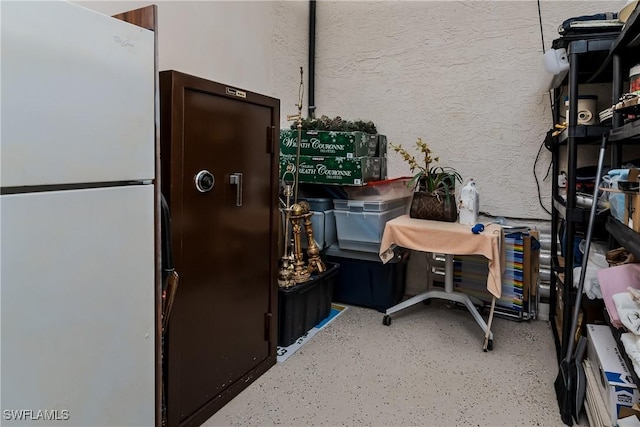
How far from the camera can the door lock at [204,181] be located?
167 cm

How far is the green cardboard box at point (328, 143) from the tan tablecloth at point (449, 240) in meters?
0.61

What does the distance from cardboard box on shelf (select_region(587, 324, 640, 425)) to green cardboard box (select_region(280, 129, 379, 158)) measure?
5.80 feet

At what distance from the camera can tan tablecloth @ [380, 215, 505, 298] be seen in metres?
2.36

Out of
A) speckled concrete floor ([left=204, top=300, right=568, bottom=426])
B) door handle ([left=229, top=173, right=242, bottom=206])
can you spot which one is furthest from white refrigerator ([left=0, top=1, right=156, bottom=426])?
speckled concrete floor ([left=204, top=300, right=568, bottom=426])

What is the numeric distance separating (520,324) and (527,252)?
0.52 metres

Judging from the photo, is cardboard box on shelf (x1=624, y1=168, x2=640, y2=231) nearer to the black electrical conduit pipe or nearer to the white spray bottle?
the white spray bottle

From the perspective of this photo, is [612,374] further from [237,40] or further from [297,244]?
[237,40]

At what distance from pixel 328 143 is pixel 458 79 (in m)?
1.20

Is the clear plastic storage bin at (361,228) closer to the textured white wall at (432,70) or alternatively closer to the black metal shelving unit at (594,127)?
the textured white wall at (432,70)

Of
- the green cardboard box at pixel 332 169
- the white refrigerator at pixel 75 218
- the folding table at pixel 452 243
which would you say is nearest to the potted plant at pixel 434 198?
the folding table at pixel 452 243

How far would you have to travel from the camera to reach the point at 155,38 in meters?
1.20

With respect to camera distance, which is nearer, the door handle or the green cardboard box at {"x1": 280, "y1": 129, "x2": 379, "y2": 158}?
the door handle

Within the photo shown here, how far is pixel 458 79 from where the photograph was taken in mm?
3199

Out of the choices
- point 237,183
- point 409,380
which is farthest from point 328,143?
point 409,380
